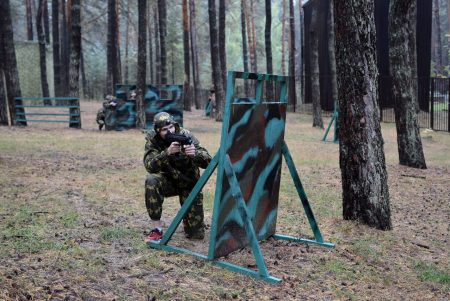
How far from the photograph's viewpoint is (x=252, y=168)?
5.35 m

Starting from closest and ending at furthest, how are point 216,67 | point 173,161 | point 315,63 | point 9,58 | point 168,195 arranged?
point 173,161
point 168,195
point 9,58
point 315,63
point 216,67

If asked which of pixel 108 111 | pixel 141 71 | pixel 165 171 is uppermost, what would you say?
pixel 141 71

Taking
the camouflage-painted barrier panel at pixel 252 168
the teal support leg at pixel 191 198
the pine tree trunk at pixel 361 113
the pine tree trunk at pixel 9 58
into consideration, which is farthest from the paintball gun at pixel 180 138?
the pine tree trunk at pixel 9 58

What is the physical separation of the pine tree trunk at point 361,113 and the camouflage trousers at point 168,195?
2.08 metres

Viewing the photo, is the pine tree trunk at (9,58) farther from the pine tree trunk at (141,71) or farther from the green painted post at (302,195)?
the green painted post at (302,195)

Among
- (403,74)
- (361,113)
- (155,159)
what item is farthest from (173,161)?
(403,74)

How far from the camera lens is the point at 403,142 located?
11859 mm

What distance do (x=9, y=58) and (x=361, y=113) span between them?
1580 centimetres

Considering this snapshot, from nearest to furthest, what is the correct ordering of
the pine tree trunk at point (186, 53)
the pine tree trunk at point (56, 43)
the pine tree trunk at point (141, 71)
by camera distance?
the pine tree trunk at point (141, 71), the pine tree trunk at point (56, 43), the pine tree trunk at point (186, 53)

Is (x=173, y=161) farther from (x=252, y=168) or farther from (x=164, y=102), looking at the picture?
(x=164, y=102)

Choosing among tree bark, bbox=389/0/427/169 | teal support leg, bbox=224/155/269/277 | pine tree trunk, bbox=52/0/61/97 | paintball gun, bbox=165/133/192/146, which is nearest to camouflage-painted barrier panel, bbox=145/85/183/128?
tree bark, bbox=389/0/427/169

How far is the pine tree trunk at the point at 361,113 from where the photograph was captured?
6512mm

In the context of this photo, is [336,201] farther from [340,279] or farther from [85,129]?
[85,129]

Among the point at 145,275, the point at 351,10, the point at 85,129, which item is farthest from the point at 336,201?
the point at 85,129
